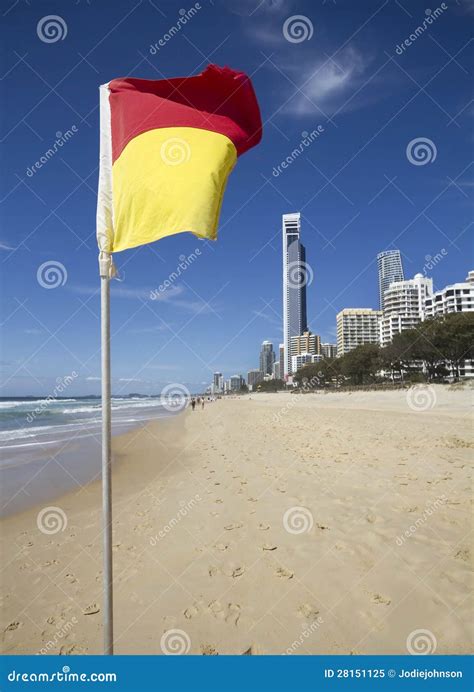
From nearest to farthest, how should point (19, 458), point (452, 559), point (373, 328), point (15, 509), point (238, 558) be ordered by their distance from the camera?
point (452, 559) < point (238, 558) < point (15, 509) < point (19, 458) < point (373, 328)

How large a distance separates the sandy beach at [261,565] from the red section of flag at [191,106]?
435 centimetres

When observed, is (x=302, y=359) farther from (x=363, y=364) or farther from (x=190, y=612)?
(x=190, y=612)

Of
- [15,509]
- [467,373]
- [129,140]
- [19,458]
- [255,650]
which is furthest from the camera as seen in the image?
[467,373]

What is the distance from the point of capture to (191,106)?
11.0 feet

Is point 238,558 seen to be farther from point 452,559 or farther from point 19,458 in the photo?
point 19,458

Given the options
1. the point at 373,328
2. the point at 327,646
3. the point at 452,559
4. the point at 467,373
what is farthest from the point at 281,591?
the point at 373,328

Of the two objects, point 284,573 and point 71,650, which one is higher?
point 284,573

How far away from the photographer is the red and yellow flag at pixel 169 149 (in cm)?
292

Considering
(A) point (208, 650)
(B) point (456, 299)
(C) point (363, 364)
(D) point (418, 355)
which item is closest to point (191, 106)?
(A) point (208, 650)

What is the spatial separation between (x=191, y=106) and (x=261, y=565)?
4978mm

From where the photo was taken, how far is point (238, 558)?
4930 millimetres

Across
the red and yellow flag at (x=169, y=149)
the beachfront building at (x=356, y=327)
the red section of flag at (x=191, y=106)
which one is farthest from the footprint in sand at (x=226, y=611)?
the beachfront building at (x=356, y=327)

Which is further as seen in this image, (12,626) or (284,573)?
(284,573)

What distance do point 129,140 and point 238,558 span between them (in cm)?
481
